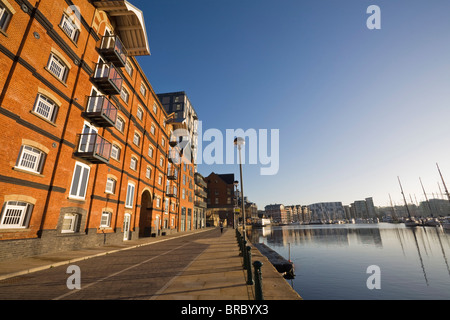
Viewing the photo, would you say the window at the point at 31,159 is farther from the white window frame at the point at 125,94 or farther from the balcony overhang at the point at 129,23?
the balcony overhang at the point at 129,23

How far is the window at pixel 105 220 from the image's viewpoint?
15.8 m

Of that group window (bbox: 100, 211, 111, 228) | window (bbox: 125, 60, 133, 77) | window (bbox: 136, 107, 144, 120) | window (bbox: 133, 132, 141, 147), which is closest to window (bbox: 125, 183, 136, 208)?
window (bbox: 100, 211, 111, 228)

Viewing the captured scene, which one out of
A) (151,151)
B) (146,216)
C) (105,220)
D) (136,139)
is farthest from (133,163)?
(146,216)

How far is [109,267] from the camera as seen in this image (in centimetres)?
846

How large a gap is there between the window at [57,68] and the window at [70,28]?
1831 millimetres

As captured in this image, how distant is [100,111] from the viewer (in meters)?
13.7

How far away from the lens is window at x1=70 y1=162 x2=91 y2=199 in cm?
1300

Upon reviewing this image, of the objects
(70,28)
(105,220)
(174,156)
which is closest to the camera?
(70,28)

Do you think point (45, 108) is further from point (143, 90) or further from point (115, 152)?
point (143, 90)

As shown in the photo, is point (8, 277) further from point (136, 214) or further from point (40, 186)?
point (136, 214)

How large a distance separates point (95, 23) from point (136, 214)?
54.9 feet

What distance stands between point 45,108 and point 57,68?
2.71m

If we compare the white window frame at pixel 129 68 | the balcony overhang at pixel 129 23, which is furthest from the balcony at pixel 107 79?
the balcony overhang at pixel 129 23
